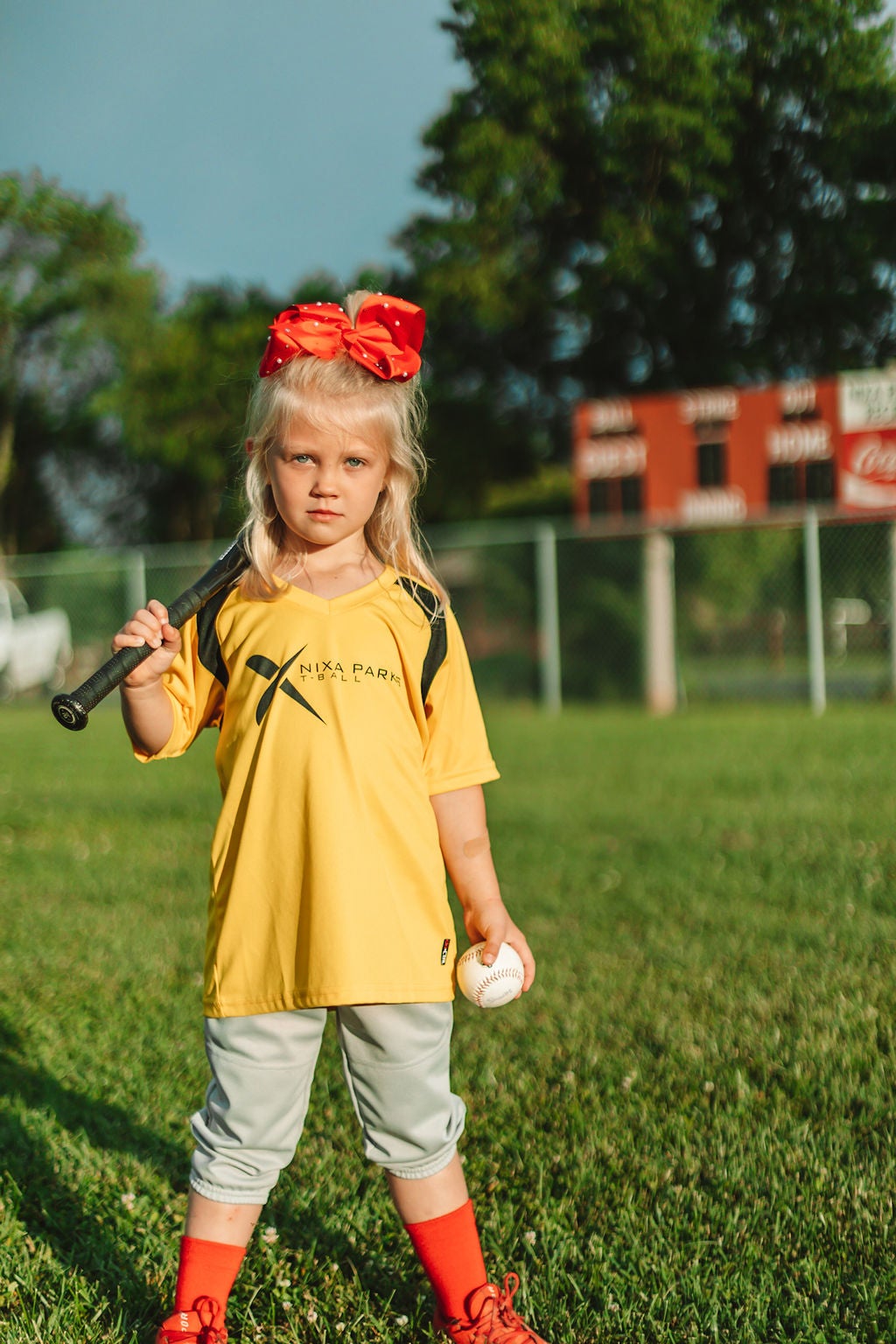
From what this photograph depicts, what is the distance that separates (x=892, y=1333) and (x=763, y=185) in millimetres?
17258

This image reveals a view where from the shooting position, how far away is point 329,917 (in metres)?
1.84

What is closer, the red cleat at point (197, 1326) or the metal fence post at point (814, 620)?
the red cleat at point (197, 1326)

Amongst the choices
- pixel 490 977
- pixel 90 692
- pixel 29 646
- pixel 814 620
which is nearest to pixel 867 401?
pixel 814 620

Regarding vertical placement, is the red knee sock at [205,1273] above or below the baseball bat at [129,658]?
below

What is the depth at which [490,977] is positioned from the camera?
200 centimetres

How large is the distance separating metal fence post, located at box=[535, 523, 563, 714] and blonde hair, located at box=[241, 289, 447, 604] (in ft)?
40.7

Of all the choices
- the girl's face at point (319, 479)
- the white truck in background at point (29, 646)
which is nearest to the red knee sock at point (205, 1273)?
the girl's face at point (319, 479)

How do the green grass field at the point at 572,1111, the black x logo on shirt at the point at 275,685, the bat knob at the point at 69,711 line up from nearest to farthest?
the bat knob at the point at 69,711
the black x logo on shirt at the point at 275,685
the green grass field at the point at 572,1111

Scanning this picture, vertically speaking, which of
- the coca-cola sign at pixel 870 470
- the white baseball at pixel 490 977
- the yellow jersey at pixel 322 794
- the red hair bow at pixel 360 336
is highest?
the coca-cola sign at pixel 870 470

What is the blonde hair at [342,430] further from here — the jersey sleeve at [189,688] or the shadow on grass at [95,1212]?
the shadow on grass at [95,1212]

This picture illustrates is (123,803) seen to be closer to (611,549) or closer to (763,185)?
(611,549)

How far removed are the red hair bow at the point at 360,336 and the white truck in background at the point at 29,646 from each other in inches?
642

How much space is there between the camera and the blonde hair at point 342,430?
78.0 inches

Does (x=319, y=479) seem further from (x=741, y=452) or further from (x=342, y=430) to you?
(x=741, y=452)
